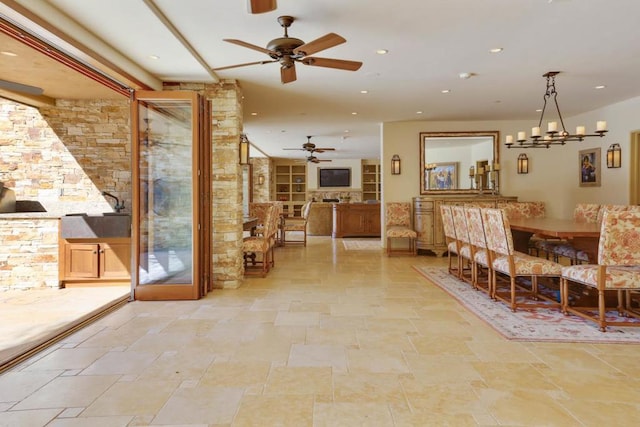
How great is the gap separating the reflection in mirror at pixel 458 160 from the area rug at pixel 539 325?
3.98 meters

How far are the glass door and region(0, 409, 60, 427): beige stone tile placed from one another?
7.70ft

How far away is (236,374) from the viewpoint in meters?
2.51

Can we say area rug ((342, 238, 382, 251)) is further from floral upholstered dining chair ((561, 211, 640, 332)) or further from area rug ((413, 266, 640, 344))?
floral upholstered dining chair ((561, 211, 640, 332))

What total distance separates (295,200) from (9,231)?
10.6 meters

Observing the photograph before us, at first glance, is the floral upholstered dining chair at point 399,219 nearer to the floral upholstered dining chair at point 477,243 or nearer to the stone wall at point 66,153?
the floral upholstered dining chair at point 477,243

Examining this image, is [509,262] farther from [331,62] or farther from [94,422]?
[94,422]

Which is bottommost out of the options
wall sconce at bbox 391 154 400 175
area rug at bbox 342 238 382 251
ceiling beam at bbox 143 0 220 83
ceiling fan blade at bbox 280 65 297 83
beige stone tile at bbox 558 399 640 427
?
beige stone tile at bbox 558 399 640 427

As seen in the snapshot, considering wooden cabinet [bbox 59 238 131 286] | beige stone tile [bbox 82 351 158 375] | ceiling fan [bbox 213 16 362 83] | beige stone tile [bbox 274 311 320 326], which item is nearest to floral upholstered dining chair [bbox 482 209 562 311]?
beige stone tile [bbox 274 311 320 326]

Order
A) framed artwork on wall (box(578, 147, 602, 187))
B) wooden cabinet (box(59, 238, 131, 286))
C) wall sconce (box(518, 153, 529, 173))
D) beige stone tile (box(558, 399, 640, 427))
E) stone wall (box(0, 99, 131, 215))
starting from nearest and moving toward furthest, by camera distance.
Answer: beige stone tile (box(558, 399, 640, 427)) < wooden cabinet (box(59, 238, 131, 286)) < stone wall (box(0, 99, 131, 215)) < framed artwork on wall (box(578, 147, 602, 187)) < wall sconce (box(518, 153, 529, 173))

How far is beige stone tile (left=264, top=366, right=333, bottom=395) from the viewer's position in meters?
2.28

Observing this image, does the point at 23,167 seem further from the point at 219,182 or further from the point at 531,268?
the point at 531,268

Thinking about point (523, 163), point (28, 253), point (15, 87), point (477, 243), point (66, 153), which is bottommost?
point (28, 253)

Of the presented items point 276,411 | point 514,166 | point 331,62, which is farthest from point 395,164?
point 276,411

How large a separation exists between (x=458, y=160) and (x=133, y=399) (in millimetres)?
7302
